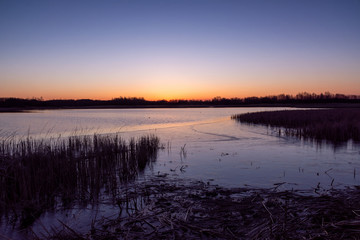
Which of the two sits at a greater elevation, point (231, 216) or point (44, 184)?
point (44, 184)

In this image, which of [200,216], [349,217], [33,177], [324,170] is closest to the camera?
[349,217]

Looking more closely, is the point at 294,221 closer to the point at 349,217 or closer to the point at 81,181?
the point at 349,217

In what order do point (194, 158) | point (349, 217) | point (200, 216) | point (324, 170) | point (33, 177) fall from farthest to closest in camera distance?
1. point (194, 158)
2. point (324, 170)
3. point (33, 177)
4. point (200, 216)
5. point (349, 217)

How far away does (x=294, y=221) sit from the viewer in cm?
515

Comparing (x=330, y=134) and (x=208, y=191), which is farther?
(x=330, y=134)

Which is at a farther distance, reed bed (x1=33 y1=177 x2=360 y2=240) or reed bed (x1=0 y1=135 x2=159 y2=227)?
reed bed (x1=0 y1=135 x2=159 y2=227)

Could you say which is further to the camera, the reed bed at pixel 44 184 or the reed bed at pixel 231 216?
the reed bed at pixel 44 184

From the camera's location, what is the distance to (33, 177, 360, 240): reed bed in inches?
185

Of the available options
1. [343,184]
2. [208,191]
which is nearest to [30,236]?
[208,191]

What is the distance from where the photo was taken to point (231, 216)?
567cm

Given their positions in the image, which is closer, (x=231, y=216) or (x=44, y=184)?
(x=231, y=216)

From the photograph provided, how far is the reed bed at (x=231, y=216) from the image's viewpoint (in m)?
4.69

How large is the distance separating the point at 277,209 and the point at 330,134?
1650cm

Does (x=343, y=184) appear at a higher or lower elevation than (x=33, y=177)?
lower
